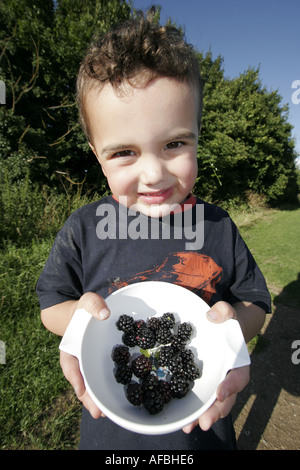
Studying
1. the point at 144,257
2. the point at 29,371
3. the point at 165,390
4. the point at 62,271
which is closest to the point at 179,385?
the point at 165,390

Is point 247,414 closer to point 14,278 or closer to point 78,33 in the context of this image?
point 14,278

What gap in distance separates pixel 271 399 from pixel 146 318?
7.55 ft

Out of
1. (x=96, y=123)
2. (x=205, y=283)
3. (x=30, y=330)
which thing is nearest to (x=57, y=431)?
(x=30, y=330)

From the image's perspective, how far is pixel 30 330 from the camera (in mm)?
2537

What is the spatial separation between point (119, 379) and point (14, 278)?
7.78ft

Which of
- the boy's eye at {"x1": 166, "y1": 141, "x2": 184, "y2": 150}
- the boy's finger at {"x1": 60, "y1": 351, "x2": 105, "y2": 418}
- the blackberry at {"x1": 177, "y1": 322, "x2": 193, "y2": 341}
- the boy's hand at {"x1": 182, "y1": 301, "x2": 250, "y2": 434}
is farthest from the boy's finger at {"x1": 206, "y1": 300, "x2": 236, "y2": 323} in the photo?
the boy's eye at {"x1": 166, "y1": 141, "x2": 184, "y2": 150}

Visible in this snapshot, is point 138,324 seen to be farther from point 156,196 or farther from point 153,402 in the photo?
point 156,196

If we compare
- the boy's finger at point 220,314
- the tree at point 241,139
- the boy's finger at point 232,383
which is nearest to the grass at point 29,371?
the boy's finger at point 232,383

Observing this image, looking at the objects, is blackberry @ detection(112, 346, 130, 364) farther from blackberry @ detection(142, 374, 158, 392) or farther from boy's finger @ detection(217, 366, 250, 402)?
boy's finger @ detection(217, 366, 250, 402)

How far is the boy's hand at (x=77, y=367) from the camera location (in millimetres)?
832

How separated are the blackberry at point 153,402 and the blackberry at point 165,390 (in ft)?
0.05

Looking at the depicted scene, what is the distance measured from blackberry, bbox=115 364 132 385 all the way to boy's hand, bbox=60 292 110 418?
0.38ft

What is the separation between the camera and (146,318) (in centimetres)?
112

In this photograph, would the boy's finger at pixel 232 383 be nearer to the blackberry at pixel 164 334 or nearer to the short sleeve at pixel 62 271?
the blackberry at pixel 164 334
